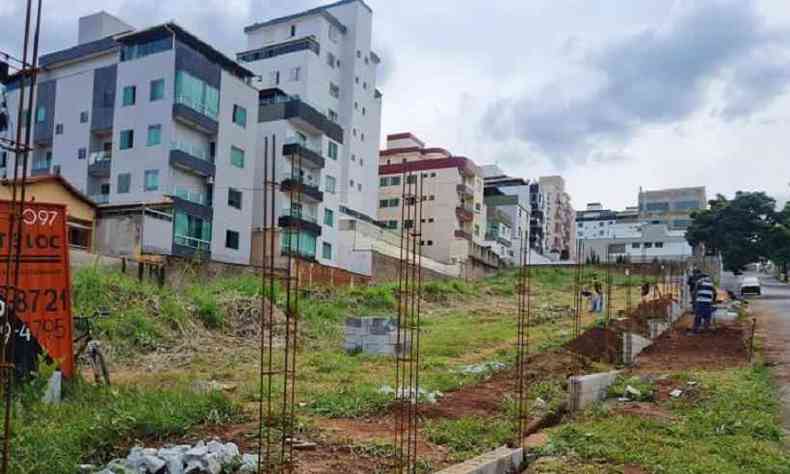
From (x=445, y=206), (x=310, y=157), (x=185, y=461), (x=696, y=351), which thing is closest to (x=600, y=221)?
(x=445, y=206)

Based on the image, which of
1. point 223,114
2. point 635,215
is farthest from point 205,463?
point 635,215

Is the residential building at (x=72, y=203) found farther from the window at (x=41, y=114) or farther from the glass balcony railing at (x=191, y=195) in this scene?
the window at (x=41, y=114)

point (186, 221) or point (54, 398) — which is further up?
point (186, 221)

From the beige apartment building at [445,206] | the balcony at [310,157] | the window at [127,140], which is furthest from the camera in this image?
the beige apartment building at [445,206]

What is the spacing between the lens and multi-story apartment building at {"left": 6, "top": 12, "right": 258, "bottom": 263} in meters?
28.2

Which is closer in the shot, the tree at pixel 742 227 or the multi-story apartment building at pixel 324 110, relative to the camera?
the multi-story apartment building at pixel 324 110

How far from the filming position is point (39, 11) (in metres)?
2.87

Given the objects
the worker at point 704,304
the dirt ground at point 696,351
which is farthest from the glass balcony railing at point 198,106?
the worker at point 704,304

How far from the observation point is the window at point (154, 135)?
92.5 feet

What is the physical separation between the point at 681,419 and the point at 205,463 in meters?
5.36

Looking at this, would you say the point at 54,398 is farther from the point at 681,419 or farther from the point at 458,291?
the point at 458,291

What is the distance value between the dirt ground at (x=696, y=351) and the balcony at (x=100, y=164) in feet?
79.3

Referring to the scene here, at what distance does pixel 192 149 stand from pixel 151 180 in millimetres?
2275

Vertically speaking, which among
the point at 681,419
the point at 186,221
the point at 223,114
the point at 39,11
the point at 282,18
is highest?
the point at 282,18
